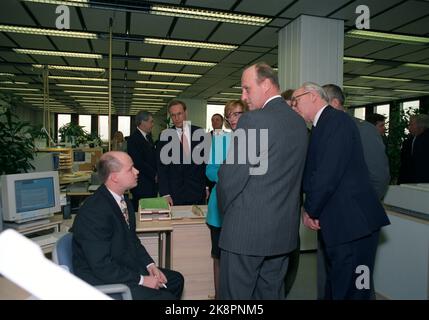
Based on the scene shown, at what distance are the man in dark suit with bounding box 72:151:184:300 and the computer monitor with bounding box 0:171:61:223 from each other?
0.76 metres

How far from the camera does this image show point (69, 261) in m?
1.73

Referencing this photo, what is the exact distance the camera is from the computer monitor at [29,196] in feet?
7.39

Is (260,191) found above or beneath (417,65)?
beneath

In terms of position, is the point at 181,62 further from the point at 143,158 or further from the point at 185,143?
the point at 185,143

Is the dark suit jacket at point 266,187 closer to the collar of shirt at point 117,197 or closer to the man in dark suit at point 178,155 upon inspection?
the collar of shirt at point 117,197

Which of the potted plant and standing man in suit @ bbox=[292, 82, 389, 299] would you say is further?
the potted plant

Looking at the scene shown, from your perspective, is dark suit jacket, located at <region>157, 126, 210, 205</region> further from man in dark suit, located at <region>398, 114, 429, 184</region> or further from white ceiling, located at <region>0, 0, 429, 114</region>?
man in dark suit, located at <region>398, 114, 429, 184</region>

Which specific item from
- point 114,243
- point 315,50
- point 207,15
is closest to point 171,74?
point 207,15

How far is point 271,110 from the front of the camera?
158cm

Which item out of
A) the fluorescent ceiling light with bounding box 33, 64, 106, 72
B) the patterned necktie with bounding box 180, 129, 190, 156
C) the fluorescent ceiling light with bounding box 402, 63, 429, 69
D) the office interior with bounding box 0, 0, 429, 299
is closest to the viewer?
the office interior with bounding box 0, 0, 429, 299

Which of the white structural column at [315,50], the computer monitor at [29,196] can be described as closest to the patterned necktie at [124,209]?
the computer monitor at [29,196]

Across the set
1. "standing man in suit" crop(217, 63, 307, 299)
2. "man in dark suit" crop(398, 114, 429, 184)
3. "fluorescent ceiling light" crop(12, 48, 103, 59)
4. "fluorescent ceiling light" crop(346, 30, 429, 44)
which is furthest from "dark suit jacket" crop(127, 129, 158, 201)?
"fluorescent ceiling light" crop(12, 48, 103, 59)

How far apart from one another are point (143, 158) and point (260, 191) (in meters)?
2.17

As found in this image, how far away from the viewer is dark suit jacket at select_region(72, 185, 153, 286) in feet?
5.64
